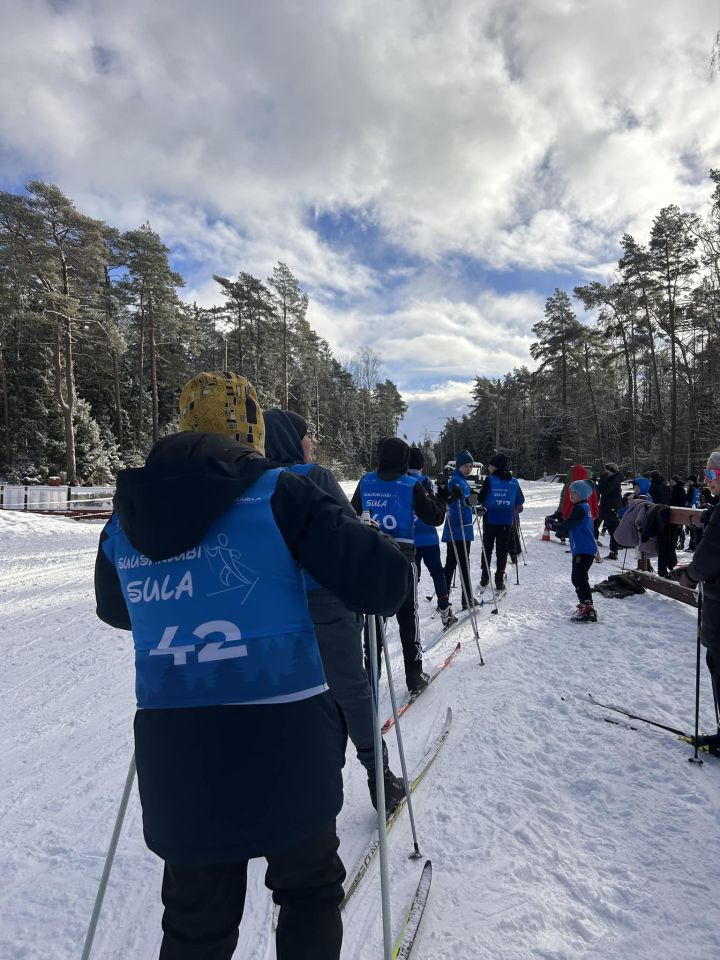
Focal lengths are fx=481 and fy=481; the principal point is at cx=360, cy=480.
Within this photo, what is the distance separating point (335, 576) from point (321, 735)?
420mm

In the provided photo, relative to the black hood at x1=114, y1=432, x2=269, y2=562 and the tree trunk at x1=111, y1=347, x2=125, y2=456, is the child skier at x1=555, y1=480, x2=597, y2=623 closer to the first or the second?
the black hood at x1=114, y1=432, x2=269, y2=562

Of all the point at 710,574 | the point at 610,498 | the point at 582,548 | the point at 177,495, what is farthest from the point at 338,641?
the point at 610,498

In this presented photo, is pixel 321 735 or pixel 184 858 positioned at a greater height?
pixel 321 735

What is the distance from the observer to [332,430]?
5397cm

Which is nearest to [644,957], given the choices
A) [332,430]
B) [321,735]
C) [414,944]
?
[414,944]

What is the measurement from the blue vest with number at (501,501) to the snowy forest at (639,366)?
6503 millimetres

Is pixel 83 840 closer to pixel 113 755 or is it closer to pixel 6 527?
pixel 113 755

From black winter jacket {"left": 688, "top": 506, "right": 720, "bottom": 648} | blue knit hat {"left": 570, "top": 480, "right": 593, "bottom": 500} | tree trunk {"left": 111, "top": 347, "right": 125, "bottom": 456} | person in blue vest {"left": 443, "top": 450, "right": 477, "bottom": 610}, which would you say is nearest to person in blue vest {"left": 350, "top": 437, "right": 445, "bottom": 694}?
black winter jacket {"left": 688, "top": 506, "right": 720, "bottom": 648}

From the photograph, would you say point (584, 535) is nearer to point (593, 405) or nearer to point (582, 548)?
point (582, 548)

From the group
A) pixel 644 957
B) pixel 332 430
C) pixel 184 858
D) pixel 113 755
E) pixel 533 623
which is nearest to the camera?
pixel 184 858

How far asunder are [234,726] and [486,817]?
7.52 ft

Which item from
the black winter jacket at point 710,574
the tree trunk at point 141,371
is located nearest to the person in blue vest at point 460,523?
the black winter jacket at point 710,574

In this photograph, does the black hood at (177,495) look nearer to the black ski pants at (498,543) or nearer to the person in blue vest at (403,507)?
the person in blue vest at (403,507)

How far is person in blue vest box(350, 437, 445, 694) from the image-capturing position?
4052 mm
